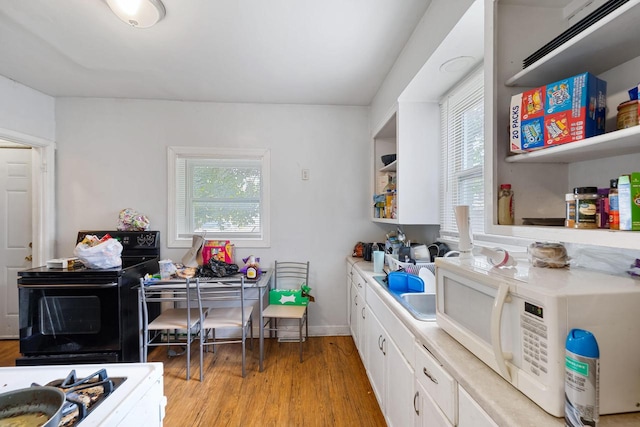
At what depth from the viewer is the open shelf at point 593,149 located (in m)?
0.65

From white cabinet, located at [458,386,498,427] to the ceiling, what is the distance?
1.89 metres

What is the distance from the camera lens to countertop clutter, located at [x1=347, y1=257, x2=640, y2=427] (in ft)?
2.07

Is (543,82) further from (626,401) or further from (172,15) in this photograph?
(172,15)

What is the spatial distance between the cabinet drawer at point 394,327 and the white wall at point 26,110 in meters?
3.49

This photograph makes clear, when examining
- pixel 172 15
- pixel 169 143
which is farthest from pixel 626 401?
pixel 169 143

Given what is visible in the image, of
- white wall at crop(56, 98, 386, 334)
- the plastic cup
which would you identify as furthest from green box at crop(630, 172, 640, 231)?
white wall at crop(56, 98, 386, 334)

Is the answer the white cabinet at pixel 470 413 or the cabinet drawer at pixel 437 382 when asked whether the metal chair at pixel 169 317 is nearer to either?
the cabinet drawer at pixel 437 382

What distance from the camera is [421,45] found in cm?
167

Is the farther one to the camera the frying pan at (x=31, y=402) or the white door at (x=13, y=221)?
the white door at (x=13, y=221)

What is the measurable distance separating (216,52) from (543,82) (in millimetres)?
2035

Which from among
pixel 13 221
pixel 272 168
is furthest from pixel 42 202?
pixel 272 168

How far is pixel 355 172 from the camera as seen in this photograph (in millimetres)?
3025

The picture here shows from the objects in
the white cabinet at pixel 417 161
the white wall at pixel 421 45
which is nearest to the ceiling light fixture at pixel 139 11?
the white wall at pixel 421 45

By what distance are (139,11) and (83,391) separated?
1880 mm
